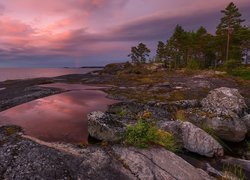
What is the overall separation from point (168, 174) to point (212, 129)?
29.8 ft

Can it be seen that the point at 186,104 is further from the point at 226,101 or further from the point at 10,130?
the point at 10,130

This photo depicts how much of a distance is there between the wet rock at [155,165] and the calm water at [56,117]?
425 centimetres

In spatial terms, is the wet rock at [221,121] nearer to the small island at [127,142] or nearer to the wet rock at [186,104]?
the small island at [127,142]

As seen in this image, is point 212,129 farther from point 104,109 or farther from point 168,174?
point 104,109

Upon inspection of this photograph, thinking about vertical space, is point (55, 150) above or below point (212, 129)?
→ above

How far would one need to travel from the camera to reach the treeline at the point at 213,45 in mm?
72744

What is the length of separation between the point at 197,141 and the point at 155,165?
4.74 meters

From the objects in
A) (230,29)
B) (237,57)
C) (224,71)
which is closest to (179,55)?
(237,57)

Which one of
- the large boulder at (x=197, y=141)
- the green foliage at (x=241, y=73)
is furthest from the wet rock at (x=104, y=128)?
the green foliage at (x=241, y=73)

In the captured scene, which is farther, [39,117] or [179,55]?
[179,55]

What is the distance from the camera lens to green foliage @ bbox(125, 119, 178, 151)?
1266 cm

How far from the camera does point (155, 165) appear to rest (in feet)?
36.7

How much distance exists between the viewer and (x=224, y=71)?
66.9 m

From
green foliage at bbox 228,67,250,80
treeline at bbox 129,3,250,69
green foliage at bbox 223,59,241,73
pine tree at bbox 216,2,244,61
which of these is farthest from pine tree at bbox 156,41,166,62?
green foliage at bbox 228,67,250,80
